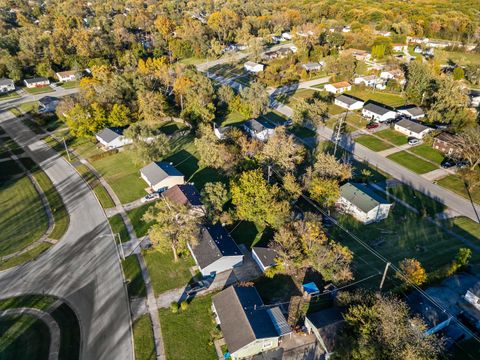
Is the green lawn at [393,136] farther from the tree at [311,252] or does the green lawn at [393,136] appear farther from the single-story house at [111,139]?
the single-story house at [111,139]

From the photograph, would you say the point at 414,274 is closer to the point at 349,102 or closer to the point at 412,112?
the point at 412,112

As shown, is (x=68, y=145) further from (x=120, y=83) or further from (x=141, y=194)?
(x=141, y=194)

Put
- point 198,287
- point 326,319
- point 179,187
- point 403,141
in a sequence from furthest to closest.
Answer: point 403,141, point 179,187, point 198,287, point 326,319

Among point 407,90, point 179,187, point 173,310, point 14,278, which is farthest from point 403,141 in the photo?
point 14,278

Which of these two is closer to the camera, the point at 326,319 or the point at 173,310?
the point at 326,319

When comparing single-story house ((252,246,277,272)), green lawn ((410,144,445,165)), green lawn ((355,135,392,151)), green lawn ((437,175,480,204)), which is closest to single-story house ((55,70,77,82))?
green lawn ((355,135,392,151))

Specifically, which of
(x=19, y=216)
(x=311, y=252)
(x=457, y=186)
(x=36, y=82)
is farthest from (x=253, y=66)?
(x=311, y=252)

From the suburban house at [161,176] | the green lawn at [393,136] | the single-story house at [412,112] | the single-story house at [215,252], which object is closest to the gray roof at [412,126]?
the green lawn at [393,136]
